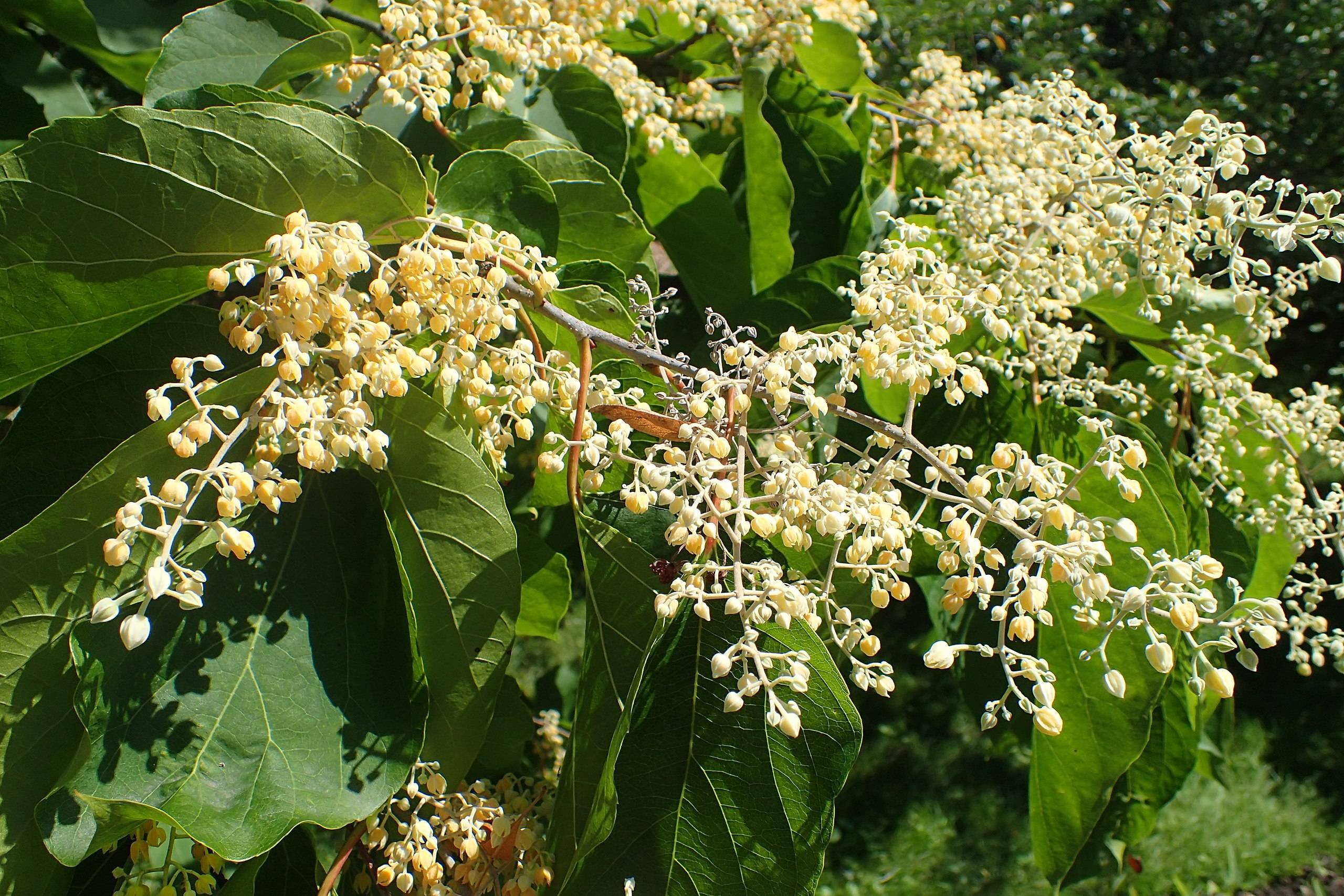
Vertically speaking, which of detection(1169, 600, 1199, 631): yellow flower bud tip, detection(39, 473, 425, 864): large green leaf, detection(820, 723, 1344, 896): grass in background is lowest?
detection(820, 723, 1344, 896): grass in background

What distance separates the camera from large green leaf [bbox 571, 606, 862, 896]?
2.98 feet

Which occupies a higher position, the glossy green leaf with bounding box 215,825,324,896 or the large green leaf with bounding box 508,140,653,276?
the large green leaf with bounding box 508,140,653,276

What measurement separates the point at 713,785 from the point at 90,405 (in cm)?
83

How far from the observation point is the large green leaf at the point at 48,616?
0.83 metres

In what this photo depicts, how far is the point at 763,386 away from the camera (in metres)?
0.93

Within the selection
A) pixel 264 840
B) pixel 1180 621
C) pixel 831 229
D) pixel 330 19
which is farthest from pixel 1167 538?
pixel 330 19

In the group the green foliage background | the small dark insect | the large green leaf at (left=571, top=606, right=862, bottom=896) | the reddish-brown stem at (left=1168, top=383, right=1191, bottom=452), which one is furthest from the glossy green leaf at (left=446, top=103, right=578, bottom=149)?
the reddish-brown stem at (left=1168, top=383, right=1191, bottom=452)

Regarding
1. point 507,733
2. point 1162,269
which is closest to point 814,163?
point 1162,269

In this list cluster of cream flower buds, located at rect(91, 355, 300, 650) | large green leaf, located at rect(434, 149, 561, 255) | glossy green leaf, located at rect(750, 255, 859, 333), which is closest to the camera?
cluster of cream flower buds, located at rect(91, 355, 300, 650)

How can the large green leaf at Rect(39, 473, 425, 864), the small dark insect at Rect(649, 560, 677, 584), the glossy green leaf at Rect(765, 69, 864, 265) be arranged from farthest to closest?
the glossy green leaf at Rect(765, 69, 864, 265) < the small dark insect at Rect(649, 560, 677, 584) < the large green leaf at Rect(39, 473, 425, 864)

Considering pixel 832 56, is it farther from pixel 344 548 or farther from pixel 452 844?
pixel 452 844

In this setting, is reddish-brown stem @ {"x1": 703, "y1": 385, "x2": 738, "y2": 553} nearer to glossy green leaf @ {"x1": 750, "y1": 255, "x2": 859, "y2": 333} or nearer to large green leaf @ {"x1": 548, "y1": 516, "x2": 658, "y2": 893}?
large green leaf @ {"x1": 548, "y1": 516, "x2": 658, "y2": 893}

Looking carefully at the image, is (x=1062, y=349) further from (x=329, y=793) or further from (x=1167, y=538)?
(x=329, y=793)

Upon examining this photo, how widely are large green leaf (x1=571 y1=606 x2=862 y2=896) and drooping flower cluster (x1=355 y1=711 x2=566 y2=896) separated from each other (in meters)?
0.15
